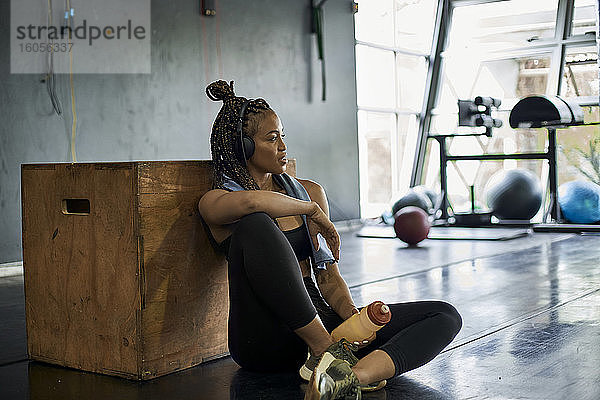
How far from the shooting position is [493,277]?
3947 mm

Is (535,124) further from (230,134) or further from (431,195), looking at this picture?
(230,134)

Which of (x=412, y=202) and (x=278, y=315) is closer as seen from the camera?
(x=278, y=315)

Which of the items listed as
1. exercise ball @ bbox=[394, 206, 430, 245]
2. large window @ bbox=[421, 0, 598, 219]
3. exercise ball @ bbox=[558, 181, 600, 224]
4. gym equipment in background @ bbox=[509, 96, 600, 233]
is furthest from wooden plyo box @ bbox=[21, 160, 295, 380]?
large window @ bbox=[421, 0, 598, 219]

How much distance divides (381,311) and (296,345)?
363mm

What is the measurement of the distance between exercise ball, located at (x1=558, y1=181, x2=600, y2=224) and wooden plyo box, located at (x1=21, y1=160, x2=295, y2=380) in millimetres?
4935

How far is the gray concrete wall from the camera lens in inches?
185

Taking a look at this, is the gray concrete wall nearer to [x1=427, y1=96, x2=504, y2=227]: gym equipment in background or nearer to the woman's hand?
[x1=427, y1=96, x2=504, y2=227]: gym equipment in background

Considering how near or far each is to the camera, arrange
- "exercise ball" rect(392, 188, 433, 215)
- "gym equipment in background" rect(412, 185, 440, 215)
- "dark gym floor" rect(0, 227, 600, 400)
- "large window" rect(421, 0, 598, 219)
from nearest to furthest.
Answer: "dark gym floor" rect(0, 227, 600, 400) → "exercise ball" rect(392, 188, 433, 215) → "gym equipment in background" rect(412, 185, 440, 215) → "large window" rect(421, 0, 598, 219)

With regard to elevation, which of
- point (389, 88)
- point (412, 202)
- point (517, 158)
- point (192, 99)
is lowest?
point (412, 202)

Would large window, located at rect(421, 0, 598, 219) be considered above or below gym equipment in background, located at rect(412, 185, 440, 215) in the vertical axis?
above

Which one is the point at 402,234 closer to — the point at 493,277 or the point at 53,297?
the point at 493,277

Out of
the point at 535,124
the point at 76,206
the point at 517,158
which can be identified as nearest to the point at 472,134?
the point at 517,158

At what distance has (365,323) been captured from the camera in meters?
1.80

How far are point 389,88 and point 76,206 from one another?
19.3ft
